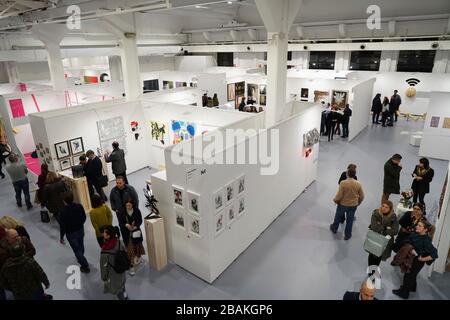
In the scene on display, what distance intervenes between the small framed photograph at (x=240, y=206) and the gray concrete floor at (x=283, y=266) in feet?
2.68

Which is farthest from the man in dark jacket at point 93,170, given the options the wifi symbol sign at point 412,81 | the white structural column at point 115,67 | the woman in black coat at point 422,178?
the white structural column at point 115,67

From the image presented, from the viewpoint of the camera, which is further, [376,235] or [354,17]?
[354,17]

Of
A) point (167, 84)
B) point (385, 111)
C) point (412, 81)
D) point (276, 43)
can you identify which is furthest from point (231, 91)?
point (276, 43)

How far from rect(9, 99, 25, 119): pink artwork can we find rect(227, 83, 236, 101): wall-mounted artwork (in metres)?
8.75

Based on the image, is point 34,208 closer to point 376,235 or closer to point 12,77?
point 376,235

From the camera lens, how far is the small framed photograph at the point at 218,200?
452 centimetres

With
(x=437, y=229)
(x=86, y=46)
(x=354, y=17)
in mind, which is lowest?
(x=437, y=229)

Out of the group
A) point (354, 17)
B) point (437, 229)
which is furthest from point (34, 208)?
point (354, 17)

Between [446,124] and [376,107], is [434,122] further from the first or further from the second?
[376,107]

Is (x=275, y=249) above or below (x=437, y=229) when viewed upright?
below

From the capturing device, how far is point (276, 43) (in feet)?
21.6

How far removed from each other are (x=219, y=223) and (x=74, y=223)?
2250 mm
